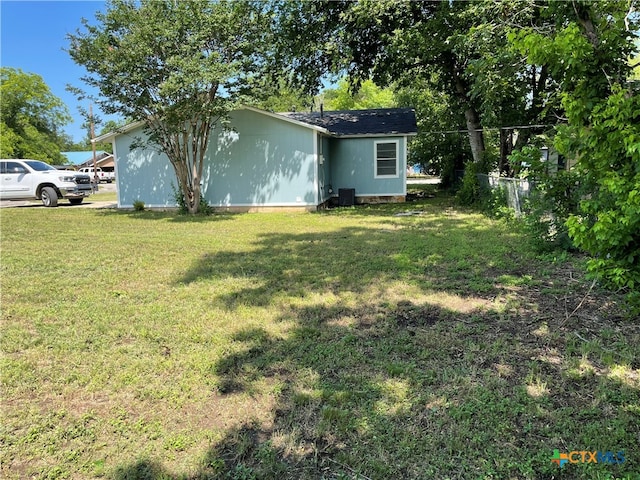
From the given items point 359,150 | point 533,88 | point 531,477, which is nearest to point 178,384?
point 531,477

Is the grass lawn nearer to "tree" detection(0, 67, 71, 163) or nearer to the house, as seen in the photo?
the house

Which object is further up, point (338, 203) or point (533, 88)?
point (533, 88)

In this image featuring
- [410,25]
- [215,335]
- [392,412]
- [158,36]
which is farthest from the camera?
[410,25]

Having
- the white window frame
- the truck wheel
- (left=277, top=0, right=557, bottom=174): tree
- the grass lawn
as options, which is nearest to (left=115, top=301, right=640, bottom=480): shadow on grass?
the grass lawn

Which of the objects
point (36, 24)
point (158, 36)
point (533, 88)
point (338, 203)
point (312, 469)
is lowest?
point (312, 469)

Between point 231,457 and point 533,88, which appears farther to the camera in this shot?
point 533,88

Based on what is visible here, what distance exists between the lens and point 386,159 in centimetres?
1460

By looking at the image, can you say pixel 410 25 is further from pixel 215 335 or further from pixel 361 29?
pixel 215 335

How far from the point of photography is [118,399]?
261cm

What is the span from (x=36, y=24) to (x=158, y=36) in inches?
151

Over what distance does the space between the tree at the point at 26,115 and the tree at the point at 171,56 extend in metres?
30.2

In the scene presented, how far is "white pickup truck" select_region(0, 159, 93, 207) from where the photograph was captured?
14.7 metres

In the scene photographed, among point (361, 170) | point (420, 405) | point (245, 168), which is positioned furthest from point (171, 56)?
point (420, 405)

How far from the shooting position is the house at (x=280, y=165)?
12.9 m
